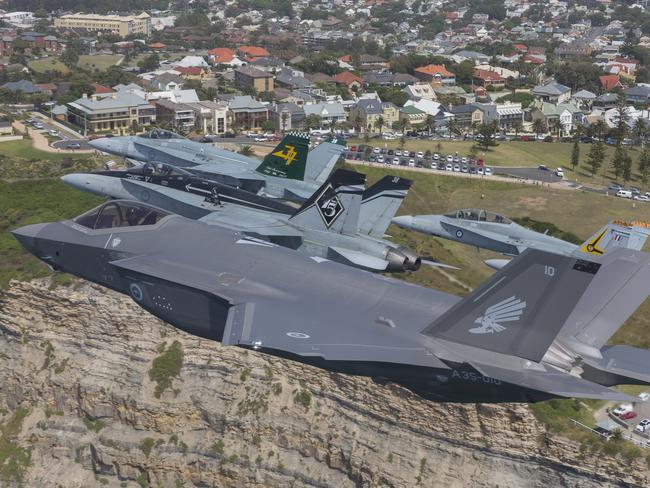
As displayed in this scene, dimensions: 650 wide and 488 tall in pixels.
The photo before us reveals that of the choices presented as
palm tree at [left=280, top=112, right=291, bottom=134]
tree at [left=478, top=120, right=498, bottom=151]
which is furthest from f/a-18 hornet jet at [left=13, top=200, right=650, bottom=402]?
palm tree at [left=280, top=112, right=291, bottom=134]

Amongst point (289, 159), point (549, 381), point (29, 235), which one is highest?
point (549, 381)

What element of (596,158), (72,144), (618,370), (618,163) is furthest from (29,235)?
(596,158)

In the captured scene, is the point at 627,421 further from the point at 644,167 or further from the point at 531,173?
the point at 644,167

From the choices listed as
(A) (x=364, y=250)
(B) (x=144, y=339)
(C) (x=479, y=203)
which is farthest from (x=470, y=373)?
(C) (x=479, y=203)

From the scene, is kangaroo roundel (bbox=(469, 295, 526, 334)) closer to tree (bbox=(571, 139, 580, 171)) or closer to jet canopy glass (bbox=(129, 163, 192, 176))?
jet canopy glass (bbox=(129, 163, 192, 176))

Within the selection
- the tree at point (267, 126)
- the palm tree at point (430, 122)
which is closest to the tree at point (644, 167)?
the palm tree at point (430, 122)
